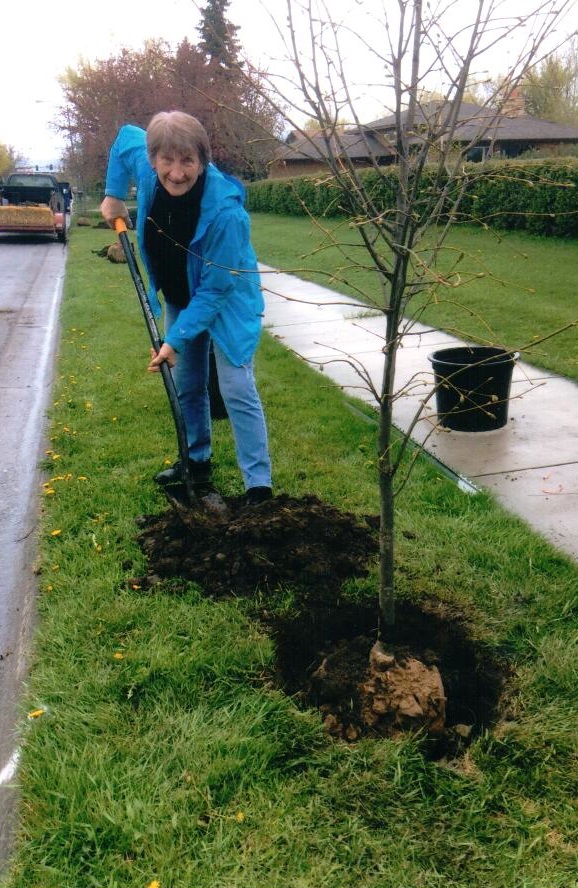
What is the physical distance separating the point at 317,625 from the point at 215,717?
24.3 inches

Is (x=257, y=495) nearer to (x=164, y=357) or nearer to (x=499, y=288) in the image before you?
(x=164, y=357)

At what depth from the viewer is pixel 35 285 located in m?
14.5

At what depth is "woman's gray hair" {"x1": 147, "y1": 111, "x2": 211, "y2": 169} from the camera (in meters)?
3.22

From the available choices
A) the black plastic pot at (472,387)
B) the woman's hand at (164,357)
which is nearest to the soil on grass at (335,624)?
the woman's hand at (164,357)

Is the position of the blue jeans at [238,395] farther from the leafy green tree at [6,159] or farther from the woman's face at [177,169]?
the leafy green tree at [6,159]

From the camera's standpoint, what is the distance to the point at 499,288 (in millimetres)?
10547

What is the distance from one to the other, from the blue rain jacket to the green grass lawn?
1.16 feet

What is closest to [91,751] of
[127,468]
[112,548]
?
[112,548]

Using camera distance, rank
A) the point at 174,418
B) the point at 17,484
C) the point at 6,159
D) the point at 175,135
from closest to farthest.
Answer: the point at 175,135
the point at 174,418
the point at 17,484
the point at 6,159

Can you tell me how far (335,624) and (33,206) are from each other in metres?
23.7

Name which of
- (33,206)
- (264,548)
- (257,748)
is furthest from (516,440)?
(33,206)

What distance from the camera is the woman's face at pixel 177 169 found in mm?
3279

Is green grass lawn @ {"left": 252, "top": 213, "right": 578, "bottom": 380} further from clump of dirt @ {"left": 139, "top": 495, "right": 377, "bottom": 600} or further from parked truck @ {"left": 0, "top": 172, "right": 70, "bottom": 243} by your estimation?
parked truck @ {"left": 0, "top": 172, "right": 70, "bottom": 243}

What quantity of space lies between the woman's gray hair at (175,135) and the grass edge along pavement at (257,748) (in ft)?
5.79
